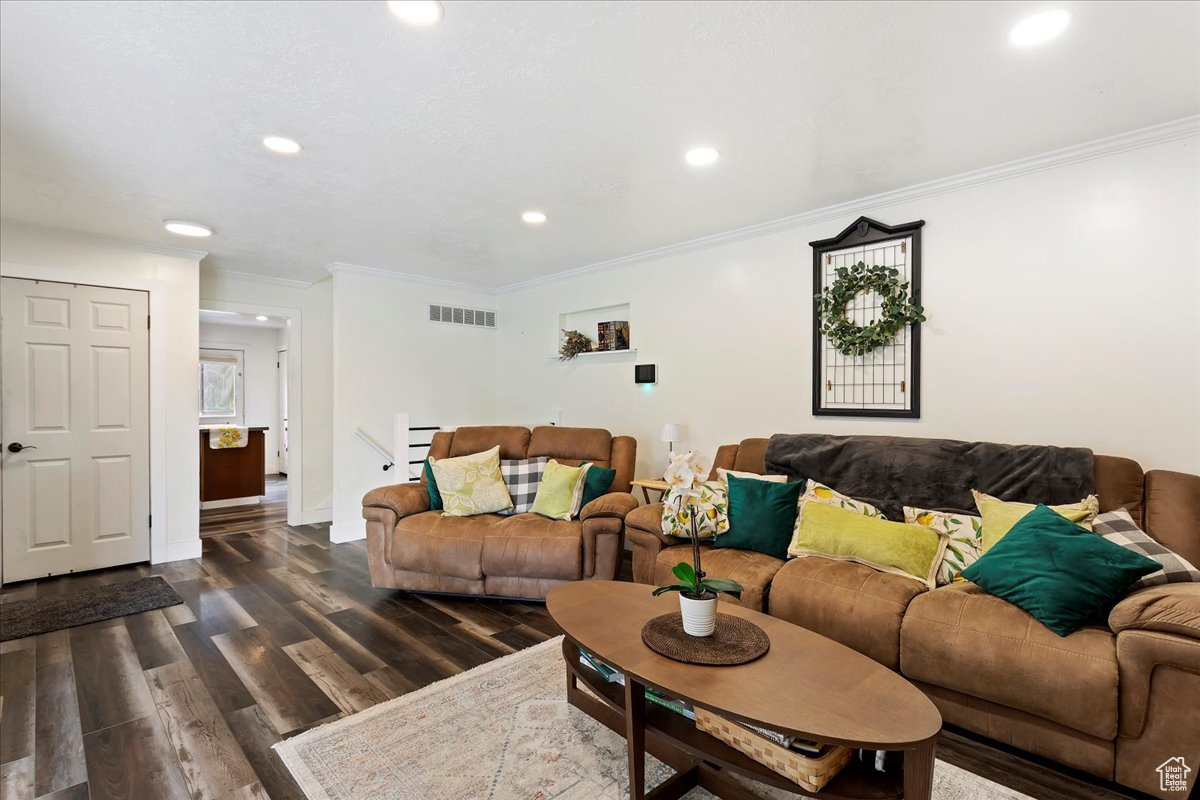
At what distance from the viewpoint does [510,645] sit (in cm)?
285

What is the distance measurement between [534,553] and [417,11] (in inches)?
103

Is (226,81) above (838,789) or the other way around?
above

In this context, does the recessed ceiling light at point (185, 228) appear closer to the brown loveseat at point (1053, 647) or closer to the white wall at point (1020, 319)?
the white wall at point (1020, 319)

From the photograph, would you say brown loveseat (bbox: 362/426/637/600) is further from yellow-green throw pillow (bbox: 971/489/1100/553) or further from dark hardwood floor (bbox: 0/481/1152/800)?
yellow-green throw pillow (bbox: 971/489/1100/553)

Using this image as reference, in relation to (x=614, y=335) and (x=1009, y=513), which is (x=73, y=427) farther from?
(x=1009, y=513)

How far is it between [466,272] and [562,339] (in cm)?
105

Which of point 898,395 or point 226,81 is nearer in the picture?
point 226,81

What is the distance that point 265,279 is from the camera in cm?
522

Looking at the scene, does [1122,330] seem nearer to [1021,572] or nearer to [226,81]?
[1021,572]

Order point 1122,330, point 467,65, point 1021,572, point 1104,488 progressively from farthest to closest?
1. point 1122,330
2. point 1104,488
3. point 1021,572
4. point 467,65

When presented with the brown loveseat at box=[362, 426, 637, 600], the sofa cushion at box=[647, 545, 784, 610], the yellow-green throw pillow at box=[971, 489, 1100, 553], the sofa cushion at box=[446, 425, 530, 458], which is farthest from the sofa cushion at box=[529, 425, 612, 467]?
the yellow-green throw pillow at box=[971, 489, 1100, 553]

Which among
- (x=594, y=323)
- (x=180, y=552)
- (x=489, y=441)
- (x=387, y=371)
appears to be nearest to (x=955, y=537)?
(x=489, y=441)

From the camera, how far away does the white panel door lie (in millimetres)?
3768

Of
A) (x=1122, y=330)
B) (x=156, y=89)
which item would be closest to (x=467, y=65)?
(x=156, y=89)
